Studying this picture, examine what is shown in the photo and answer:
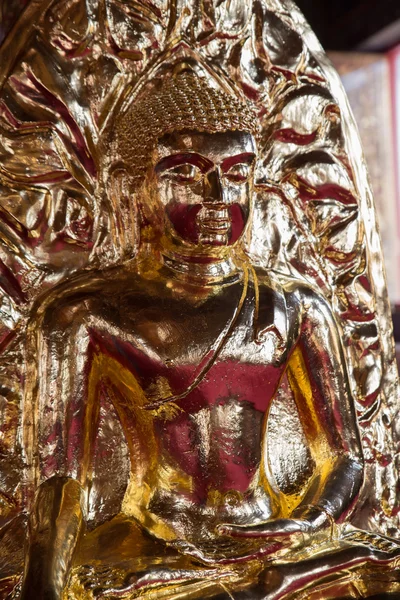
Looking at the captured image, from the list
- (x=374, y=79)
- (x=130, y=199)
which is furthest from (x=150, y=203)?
(x=374, y=79)

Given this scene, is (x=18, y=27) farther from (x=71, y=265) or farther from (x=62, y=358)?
(x=62, y=358)

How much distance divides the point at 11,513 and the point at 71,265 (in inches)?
23.7

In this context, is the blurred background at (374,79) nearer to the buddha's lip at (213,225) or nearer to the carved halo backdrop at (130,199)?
the carved halo backdrop at (130,199)

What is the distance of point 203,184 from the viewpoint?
2148mm

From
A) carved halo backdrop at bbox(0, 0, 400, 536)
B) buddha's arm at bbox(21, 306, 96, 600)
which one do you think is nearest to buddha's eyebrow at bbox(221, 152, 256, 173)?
carved halo backdrop at bbox(0, 0, 400, 536)

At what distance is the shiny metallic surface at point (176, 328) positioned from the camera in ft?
6.72

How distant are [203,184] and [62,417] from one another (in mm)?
604

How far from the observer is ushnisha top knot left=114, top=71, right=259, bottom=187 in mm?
2160

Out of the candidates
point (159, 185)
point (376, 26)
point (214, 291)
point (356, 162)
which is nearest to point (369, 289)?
point (356, 162)

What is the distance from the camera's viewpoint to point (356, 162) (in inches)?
102

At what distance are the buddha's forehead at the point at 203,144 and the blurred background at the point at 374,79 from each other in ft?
7.07

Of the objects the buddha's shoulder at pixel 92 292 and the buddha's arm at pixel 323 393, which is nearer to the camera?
the buddha's shoulder at pixel 92 292

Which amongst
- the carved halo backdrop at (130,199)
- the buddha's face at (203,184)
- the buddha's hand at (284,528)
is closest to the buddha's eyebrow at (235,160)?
the buddha's face at (203,184)

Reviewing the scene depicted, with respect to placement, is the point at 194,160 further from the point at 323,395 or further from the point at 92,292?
the point at 323,395
